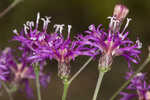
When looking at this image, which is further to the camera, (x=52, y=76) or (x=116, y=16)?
(x=52, y=76)

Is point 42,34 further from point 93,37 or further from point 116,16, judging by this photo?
point 116,16

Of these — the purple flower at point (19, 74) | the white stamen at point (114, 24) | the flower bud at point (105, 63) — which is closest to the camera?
the flower bud at point (105, 63)

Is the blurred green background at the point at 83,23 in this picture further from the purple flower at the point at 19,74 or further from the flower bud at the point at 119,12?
the flower bud at the point at 119,12

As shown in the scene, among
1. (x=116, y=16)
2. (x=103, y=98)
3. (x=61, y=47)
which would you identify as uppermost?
(x=116, y=16)

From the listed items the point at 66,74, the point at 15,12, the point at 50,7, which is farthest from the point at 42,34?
the point at 50,7

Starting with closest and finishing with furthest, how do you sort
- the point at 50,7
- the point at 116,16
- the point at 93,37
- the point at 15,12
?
the point at 93,37, the point at 116,16, the point at 15,12, the point at 50,7

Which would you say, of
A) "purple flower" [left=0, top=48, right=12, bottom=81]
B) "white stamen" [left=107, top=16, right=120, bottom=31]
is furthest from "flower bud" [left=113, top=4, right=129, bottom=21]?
"purple flower" [left=0, top=48, right=12, bottom=81]

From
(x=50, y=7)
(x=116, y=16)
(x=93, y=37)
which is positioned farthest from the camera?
(x=50, y=7)

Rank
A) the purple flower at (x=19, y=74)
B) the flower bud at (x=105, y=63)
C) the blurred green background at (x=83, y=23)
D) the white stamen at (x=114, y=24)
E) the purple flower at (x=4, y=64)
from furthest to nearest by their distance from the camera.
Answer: the blurred green background at (x=83, y=23) < the purple flower at (x=19, y=74) < the purple flower at (x=4, y=64) < the white stamen at (x=114, y=24) < the flower bud at (x=105, y=63)

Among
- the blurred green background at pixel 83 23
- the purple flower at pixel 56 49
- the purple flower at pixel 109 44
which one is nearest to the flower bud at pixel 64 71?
the purple flower at pixel 56 49
